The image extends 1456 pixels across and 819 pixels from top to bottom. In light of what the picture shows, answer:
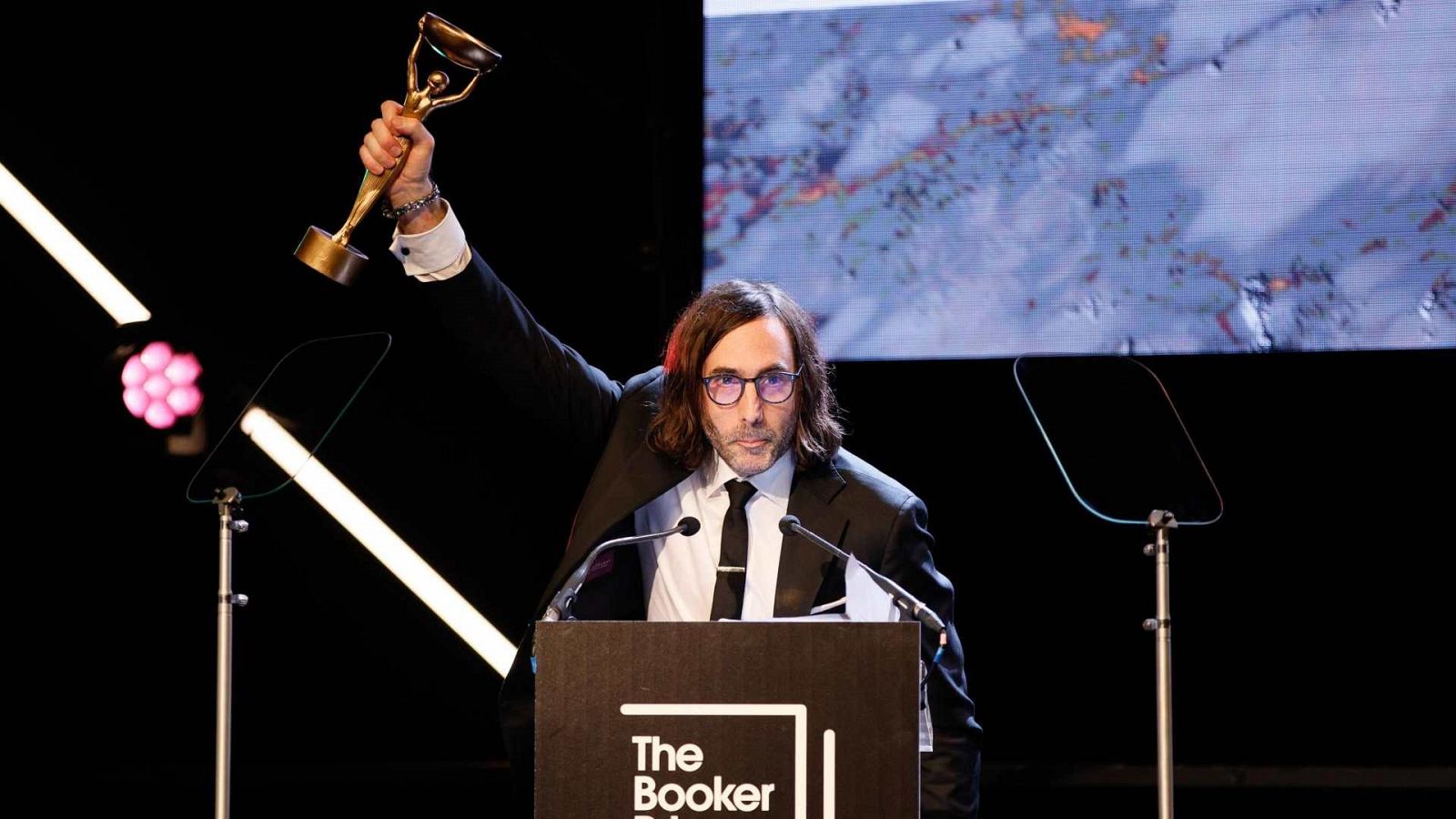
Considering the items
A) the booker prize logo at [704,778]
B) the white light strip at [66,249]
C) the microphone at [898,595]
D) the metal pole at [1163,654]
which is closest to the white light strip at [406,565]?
the white light strip at [66,249]

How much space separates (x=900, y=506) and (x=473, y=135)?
1.63 m

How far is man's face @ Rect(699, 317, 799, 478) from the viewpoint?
2.22 metres

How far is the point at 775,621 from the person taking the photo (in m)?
1.54

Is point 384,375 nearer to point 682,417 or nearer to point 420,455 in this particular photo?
point 420,455

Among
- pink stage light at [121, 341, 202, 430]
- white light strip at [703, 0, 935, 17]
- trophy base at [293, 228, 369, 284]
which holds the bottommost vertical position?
trophy base at [293, 228, 369, 284]

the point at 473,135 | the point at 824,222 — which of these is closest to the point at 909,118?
the point at 824,222

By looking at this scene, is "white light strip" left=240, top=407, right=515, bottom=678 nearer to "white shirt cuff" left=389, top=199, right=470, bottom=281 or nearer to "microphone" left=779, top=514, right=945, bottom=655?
"white shirt cuff" left=389, top=199, right=470, bottom=281

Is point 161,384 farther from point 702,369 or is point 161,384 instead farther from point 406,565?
point 702,369

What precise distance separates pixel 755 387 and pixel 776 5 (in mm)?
1378

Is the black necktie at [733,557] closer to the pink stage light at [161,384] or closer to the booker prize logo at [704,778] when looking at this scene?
the booker prize logo at [704,778]

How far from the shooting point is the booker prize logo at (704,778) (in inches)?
60.1

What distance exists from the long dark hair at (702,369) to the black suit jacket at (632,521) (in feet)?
0.11

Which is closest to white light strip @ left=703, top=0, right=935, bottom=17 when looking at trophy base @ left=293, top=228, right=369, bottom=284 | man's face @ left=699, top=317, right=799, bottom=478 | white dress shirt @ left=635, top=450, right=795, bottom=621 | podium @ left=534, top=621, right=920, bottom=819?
man's face @ left=699, top=317, right=799, bottom=478

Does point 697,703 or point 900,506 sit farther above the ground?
point 900,506
